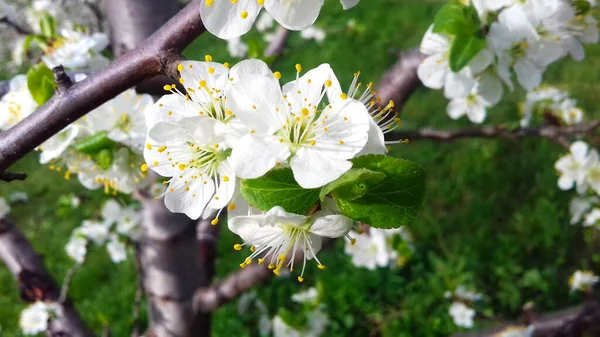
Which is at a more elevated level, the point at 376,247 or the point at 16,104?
the point at 16,104

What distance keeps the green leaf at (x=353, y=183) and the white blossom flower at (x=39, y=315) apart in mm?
1162

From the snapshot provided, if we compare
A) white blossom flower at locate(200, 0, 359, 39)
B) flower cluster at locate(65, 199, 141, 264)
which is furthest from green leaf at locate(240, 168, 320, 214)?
flower cluster at locate(65, 199, 141, 264)

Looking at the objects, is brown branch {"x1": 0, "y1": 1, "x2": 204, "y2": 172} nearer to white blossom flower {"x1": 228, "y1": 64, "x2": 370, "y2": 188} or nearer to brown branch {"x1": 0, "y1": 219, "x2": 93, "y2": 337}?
white blossom flower {"x1": 228, "y1": 64, "x2": 370, "y2": 188}

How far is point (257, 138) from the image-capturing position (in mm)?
564

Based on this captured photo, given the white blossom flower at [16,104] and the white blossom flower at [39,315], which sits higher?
the white blossom flower at [16,104]

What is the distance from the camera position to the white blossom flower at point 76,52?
45.1 inches

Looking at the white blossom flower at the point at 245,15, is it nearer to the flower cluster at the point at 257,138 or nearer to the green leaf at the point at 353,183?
the flower cluster at the point at 257,138

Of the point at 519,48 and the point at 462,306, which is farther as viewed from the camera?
the point at 462,306

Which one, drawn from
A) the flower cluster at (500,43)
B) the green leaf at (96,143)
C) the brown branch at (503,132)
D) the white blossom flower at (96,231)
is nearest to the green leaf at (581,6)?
the flower cluster at (500,43)

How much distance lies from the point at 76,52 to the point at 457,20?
85 cm

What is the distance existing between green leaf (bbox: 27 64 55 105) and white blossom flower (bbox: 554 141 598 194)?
1.81 m

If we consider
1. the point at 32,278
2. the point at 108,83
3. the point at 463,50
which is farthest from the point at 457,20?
the point at 32,278

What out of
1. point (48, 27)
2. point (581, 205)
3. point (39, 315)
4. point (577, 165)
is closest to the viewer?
point (48, 27)

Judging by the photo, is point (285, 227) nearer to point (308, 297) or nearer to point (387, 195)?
point (387, 195)
